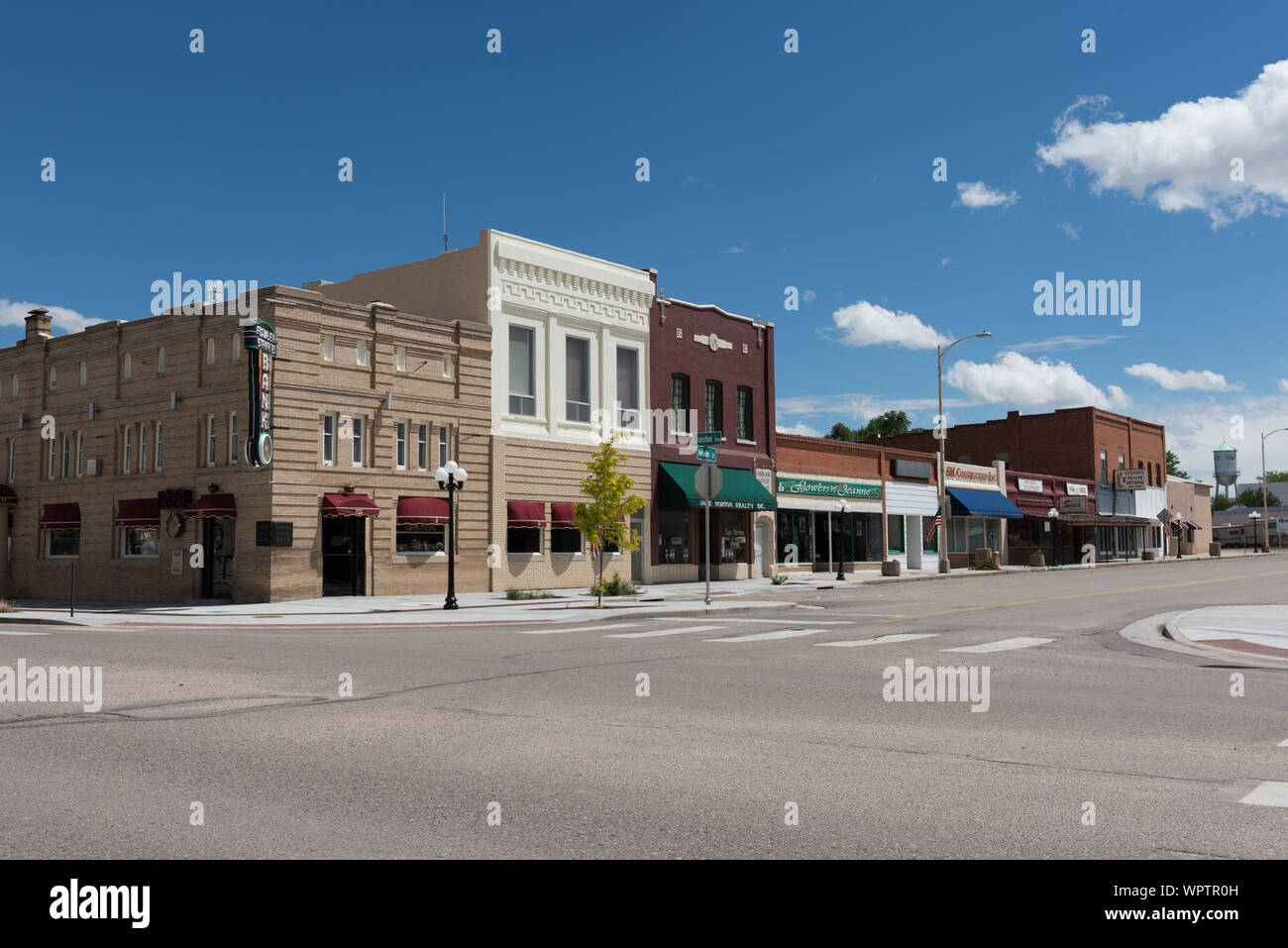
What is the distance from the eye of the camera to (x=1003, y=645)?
1587 centimetres

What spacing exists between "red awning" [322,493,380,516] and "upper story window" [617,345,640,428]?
10865mm

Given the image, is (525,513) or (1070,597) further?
(525,513)

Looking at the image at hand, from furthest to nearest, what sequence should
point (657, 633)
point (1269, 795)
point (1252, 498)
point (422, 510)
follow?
point (1252, 498), point (422, 510), point (657, 633), point (1269, 795)

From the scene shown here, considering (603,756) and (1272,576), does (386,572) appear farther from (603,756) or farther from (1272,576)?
(1272,576)

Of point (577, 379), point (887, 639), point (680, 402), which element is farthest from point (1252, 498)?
point (887, 639)

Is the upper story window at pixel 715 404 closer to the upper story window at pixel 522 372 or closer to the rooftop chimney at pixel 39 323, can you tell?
the upper story window at pixel 522 372

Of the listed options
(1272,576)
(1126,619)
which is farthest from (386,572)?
(1272,576)

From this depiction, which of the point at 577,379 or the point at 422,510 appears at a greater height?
the point at 577,379

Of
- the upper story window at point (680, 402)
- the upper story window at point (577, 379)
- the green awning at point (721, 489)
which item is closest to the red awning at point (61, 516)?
the upper story window at point (577, 379)

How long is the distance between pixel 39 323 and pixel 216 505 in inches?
500

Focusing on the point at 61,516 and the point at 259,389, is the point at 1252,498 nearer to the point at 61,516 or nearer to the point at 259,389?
the point at 259,389

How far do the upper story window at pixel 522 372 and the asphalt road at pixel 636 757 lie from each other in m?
19.7

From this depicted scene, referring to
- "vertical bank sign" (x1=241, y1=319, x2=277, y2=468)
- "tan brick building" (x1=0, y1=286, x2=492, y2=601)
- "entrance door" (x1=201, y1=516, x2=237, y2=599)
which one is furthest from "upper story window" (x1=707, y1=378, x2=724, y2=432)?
"entrance door" (x1=201, y1=516, x2=237, y2=599)

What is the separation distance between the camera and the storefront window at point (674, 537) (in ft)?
125
